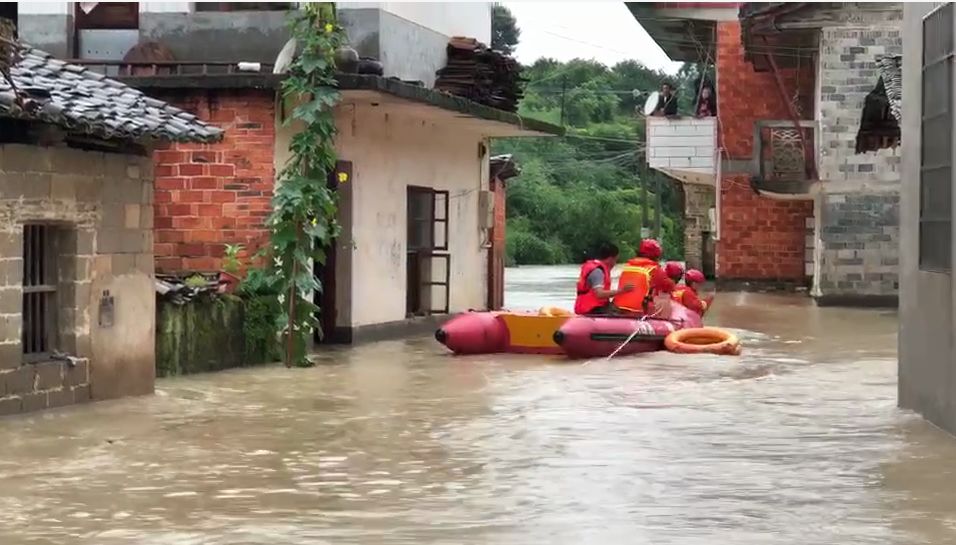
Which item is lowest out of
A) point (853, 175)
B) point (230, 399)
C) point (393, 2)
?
point (230, 399)

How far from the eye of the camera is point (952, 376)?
1014 cm

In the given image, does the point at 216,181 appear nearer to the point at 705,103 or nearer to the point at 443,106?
the point at 443,106

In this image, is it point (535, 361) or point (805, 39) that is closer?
point (535, 361)

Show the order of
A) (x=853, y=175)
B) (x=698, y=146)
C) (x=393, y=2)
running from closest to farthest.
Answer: (x=393, y=2), (x=853, y=175), (x=698, y=146)

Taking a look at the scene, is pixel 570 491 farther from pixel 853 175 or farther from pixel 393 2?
pixel 853 175

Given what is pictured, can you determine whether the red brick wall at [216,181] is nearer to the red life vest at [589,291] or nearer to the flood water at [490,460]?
the flood water at [490,460]

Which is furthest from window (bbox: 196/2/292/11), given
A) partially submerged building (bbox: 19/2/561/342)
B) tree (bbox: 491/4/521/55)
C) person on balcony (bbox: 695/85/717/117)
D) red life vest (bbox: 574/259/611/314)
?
tree (bbox: 491/4/521/55)

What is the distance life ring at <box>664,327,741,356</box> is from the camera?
53.7 feet

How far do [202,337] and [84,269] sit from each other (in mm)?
2889

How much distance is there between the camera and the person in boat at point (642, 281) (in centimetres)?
1700

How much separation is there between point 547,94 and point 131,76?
5517 centimetres

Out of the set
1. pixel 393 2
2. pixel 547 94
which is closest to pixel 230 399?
pixel 393 2

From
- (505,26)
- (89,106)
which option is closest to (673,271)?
(89,106)

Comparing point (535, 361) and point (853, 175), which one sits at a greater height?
point (853, 175)
